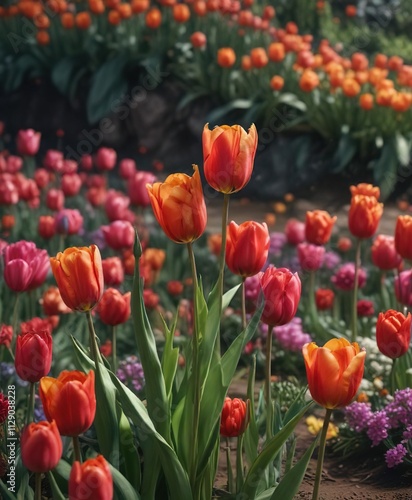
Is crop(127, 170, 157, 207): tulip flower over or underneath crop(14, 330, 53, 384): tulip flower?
underneath

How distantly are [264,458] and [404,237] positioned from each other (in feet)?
3.89

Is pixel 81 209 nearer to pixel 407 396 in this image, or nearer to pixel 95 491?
pixel 407 396

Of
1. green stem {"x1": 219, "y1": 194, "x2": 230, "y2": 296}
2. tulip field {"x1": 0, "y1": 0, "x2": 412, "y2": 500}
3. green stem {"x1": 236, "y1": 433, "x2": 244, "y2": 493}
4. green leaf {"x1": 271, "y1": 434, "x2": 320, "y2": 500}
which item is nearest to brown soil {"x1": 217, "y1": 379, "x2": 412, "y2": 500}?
tulip field {"x1": 0, "y1": 0, "x2": 412, "y2": 500}

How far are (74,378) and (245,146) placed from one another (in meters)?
0.64

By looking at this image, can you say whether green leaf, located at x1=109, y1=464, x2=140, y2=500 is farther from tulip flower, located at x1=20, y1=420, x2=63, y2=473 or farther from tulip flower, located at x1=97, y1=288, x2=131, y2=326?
tulip flower, located at x1=97, y1=288, x2=131, y2=326

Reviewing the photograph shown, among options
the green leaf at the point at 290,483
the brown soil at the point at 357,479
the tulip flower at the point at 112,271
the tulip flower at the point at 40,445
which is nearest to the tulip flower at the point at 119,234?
the tulip flower at the point at 112,271

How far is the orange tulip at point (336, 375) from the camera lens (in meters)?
1.95

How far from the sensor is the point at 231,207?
7.77 m

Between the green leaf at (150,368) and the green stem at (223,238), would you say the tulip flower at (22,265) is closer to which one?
the green leaf at (150,368)

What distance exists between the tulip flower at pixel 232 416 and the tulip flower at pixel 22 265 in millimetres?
814

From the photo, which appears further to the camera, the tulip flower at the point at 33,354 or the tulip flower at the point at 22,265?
the tulip flower at the point at 22,265

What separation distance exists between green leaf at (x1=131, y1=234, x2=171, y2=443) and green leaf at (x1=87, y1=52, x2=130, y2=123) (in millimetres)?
6920

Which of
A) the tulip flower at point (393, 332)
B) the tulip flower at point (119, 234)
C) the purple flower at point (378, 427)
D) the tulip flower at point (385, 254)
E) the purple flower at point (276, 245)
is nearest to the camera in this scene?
the tulip flower at point (393, 332)

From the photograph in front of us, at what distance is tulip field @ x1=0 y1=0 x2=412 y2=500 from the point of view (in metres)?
2.09
